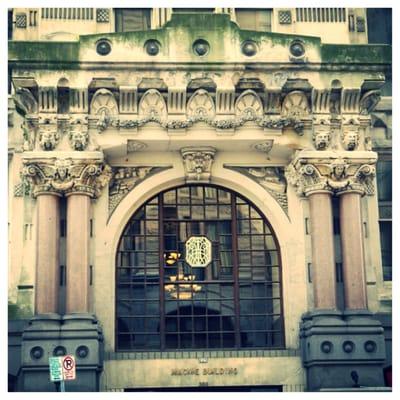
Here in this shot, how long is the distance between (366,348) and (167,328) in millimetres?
5352

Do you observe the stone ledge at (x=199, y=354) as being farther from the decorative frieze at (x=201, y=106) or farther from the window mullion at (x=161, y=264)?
the decorative frieze at (x=201, y=106)

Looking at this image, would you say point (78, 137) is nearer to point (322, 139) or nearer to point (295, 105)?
point (295, 105)

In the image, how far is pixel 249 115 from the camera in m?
28.8

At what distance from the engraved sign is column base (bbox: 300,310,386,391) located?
142 inches

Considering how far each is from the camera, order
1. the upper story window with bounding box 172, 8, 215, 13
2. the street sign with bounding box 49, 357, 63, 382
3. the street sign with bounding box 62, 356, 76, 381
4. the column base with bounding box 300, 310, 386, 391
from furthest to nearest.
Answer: the upper story window with bounding box 172, 8, 215, 13 → the column base with bounding box 300, 310, 386, 391 → the street sign with bounding box 62, 356, 76, 381 → the street sign with bounding box 49, 357, 63, 382

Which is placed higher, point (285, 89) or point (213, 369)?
point (285, 89)

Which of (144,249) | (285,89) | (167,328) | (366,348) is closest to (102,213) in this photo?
(144,249)

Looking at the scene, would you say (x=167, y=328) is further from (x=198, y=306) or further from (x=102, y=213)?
(x=102, y=213)

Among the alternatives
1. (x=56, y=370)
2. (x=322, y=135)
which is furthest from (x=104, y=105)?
(x=56, y=370)

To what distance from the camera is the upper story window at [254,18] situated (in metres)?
31.4

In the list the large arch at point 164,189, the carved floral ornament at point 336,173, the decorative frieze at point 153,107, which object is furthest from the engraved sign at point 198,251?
the decorative frieze at point 153,107

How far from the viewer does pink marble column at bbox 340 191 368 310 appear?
92.5ft

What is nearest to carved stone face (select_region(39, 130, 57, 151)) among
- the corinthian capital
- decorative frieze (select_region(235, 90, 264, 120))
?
the corinthian capital

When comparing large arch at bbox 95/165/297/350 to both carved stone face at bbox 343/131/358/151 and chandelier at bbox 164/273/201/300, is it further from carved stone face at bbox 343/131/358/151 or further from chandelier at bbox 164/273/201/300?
carved stone face at bbox 343/131/358/151
